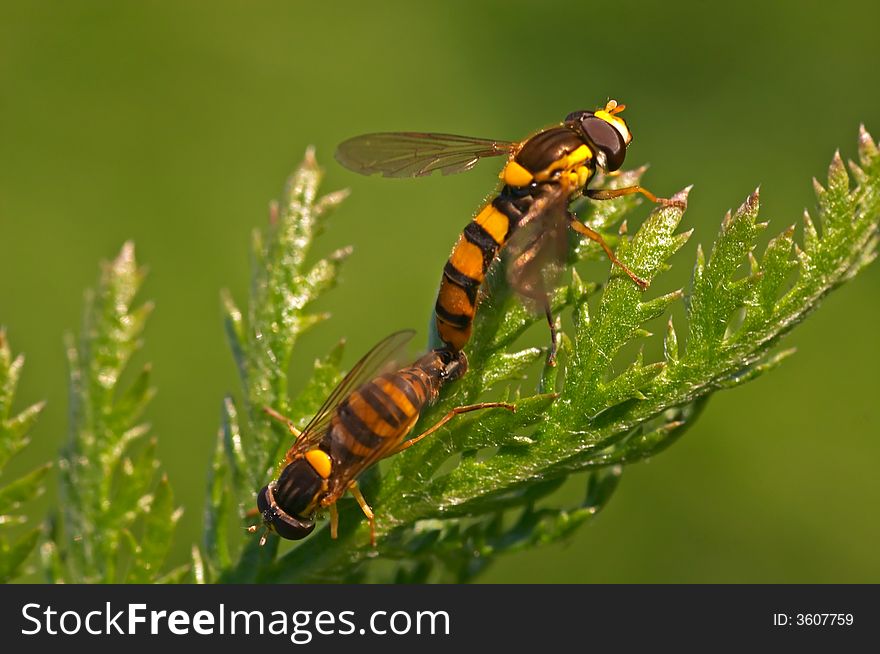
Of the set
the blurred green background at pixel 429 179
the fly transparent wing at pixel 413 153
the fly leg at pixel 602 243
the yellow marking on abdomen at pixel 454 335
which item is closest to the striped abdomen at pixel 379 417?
the yellow marking on abdomen at pixel 454 335

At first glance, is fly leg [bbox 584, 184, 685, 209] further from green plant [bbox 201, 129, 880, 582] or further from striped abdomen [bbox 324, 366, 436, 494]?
striped abdomen [bbox 324, 366, 436, 494]

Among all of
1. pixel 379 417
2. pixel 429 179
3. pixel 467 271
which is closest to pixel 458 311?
pixel 467 271

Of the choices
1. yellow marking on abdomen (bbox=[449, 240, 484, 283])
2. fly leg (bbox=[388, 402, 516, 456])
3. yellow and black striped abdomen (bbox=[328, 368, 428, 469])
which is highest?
yellow marking on abdomen (bbox=[449, 240, 484, 283])

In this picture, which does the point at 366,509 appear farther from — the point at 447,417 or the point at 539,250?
the point at 539,250

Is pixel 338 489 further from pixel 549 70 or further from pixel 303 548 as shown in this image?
pixel 549 70

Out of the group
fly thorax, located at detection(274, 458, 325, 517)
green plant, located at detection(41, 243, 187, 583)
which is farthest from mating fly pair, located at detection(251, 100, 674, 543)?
green plant, located at detection(41, 243, 187, 583)

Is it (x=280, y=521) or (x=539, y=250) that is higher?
(x=539, y=250)
